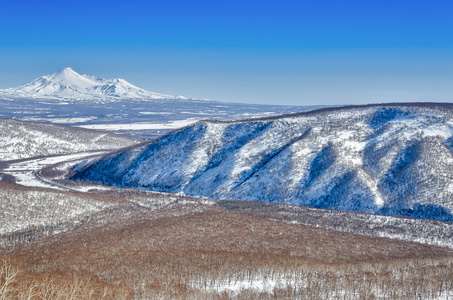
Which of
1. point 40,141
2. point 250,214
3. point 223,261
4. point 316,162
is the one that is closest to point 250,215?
point 250,214

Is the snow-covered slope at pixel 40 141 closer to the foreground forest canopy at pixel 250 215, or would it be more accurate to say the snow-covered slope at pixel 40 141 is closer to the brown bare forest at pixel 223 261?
the foreground forest canopy at pixel 250 215

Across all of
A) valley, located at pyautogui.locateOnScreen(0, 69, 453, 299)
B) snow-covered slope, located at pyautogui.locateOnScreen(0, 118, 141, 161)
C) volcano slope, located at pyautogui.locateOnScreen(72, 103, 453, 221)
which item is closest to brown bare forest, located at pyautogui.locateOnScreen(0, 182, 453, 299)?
valley, located at pyautogui.locateOnScreen(0, 69, 453, 299)

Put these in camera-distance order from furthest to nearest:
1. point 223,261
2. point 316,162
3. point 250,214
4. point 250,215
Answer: point 316,162
point 250,214
point 250,215
point 223,261

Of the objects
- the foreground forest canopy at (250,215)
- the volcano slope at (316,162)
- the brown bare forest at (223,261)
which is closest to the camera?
the brown bare forest at (223,261)

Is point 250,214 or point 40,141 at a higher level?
point 40,141

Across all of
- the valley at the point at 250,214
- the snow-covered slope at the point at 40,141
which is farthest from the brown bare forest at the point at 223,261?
the snow-covered slope at the point at 40,141

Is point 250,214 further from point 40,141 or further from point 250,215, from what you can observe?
point 40,141
